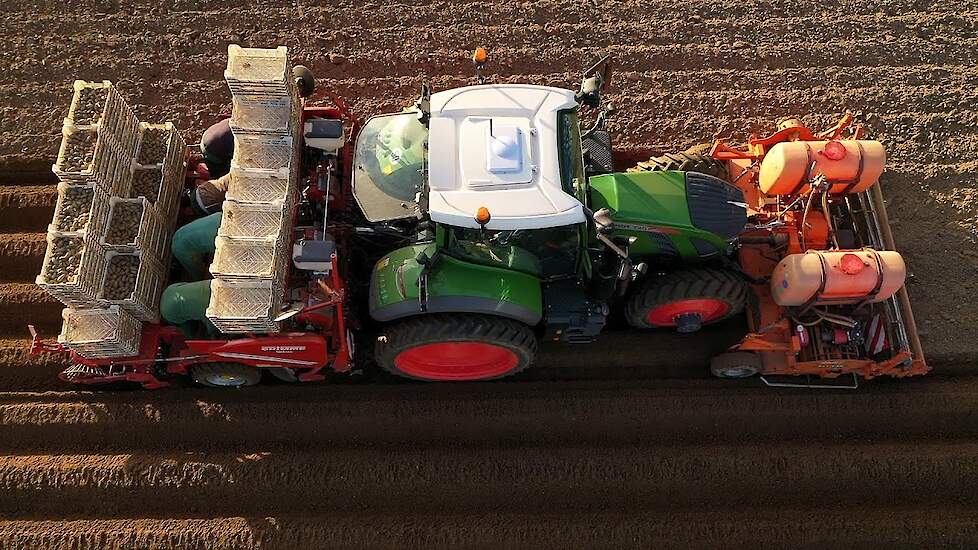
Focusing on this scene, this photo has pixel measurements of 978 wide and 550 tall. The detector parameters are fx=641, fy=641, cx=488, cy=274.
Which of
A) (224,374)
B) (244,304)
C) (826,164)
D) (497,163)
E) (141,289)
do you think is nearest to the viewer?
(497,163)

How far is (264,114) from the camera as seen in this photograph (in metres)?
5.02

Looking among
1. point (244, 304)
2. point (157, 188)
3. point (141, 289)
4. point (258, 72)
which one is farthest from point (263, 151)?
point (141, 289)

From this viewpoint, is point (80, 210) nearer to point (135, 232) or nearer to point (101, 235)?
point (101, 235)

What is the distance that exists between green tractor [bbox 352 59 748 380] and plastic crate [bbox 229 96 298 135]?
0.57 m

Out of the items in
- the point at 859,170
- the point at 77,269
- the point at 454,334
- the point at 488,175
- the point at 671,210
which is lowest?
the point at 454,334

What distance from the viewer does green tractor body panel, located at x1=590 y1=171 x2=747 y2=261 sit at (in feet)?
16.0

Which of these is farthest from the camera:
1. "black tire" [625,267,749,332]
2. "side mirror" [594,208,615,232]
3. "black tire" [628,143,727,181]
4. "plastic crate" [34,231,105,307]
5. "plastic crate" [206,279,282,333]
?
"black tire" [628,143,727,181]

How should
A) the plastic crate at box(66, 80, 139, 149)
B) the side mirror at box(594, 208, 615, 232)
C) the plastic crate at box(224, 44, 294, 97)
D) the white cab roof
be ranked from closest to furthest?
the side mirror at box(594, 208, 615, 232)
the white cab roof
the plastic crate at box(224, 44, 294, 97)
the plastic crate at box(66, 80, 139, 149)

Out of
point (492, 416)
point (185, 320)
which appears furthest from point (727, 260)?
point (185, 320)

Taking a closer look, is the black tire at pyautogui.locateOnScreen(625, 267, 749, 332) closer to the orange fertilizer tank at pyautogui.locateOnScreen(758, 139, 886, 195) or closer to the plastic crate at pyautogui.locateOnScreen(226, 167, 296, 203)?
the orange fertilizer tank at pyautogui.locateOnScreen(758, 139, 886, 195)

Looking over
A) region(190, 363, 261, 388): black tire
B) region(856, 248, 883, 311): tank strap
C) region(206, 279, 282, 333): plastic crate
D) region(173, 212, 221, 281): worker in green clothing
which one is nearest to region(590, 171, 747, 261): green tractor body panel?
region(856, 248, 883, 311): tank strap

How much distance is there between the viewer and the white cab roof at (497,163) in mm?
4234

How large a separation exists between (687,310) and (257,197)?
353 centimetres

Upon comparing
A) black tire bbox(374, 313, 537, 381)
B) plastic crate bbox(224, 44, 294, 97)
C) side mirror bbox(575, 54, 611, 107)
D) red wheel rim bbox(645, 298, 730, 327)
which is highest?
plastic crate bbox(224, 44, 294, 97)
